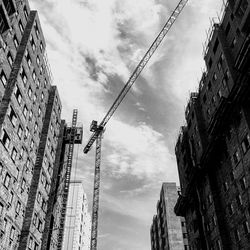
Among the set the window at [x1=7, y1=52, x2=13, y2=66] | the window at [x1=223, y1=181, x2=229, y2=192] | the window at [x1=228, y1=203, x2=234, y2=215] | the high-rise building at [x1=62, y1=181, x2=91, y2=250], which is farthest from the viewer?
the high-rise building at [x1=62, y1=181, x2=91, y2=250]

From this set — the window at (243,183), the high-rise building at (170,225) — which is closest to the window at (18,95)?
the window at (243,183)

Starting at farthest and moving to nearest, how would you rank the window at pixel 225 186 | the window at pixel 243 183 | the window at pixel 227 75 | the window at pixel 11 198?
the window at pixel 225 186
the window at pixel 227 75
the window at pixel 11 198
the window at pixel 243 183

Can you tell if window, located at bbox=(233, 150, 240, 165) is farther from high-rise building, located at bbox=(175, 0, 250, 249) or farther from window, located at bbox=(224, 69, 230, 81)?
window, located at bbox=(224, 69, 230, 81)

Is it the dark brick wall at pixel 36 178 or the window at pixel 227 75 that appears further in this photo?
the dark brick wall at pixel 36 178

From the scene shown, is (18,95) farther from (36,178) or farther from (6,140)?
(36,178)

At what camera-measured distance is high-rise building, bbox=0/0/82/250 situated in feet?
114

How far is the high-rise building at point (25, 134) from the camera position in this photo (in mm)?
34844

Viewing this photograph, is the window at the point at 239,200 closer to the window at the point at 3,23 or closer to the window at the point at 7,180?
the window at the point at 7,180

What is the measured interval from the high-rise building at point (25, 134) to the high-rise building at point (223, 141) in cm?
2441

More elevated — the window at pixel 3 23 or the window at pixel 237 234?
the window at pixel 3 23

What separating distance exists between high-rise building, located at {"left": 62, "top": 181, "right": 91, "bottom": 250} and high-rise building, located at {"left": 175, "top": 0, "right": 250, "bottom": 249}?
1960 inches

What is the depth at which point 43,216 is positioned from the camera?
4741cm

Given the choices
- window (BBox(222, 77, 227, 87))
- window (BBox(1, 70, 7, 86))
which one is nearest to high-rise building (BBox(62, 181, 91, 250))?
window (BBox(1, 70, 7, 86))

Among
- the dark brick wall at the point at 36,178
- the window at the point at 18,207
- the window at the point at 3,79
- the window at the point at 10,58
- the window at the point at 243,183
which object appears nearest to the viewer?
the window at the point at 243,183
